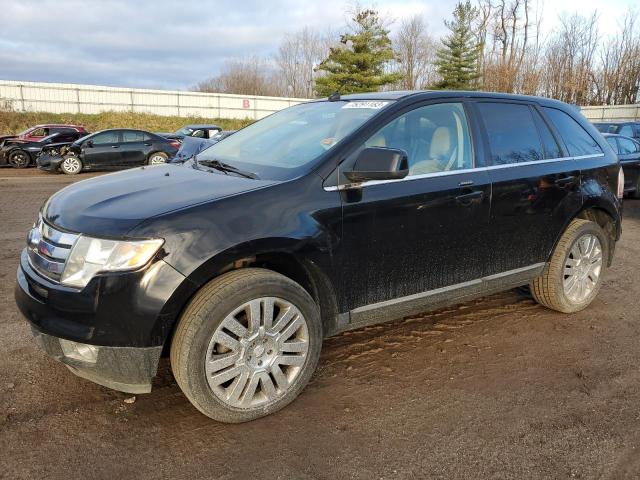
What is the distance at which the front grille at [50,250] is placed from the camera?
100 inches

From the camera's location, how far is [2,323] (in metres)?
3.99

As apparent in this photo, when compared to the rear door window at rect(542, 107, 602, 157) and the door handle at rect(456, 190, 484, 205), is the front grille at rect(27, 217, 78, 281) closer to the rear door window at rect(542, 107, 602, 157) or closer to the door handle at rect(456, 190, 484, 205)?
the door handle at rect(456, 190, 484, 205)

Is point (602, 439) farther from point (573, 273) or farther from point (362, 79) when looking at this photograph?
point (362, 79)

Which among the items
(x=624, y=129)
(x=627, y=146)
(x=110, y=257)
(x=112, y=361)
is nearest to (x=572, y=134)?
(x=110, y=257)

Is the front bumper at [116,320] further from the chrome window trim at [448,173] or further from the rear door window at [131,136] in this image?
the rear door window at [131,136]

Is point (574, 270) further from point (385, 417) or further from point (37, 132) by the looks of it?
point (37, 132)

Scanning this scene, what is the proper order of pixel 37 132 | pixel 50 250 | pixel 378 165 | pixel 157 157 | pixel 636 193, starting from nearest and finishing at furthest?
pixel 50 250 < pixel 378 165 < pixel 636 193 < pixel 157 157 < pixel 37 132

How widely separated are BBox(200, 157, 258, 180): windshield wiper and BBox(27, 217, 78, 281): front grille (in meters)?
1.02

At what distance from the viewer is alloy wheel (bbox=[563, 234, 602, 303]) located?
4.33 meters

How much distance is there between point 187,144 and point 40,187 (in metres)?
5.17

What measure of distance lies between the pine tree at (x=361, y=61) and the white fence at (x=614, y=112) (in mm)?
14448

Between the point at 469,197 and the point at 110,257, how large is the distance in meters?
2.29

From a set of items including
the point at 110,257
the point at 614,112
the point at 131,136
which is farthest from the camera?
the point at 614,112

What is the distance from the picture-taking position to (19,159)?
1805 cm
